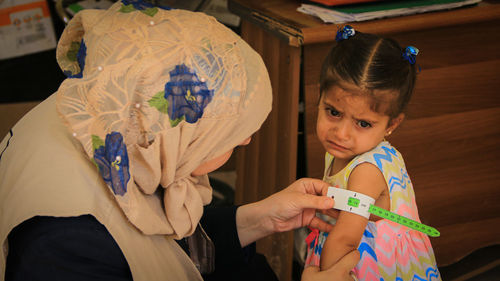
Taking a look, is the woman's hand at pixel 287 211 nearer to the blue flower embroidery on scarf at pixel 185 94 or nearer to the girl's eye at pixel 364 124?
the girl's eye at pixel 364 124

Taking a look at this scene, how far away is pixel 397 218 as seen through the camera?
113 cm

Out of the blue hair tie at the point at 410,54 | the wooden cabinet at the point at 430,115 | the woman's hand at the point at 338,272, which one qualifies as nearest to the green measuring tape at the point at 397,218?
the woman's hand at the point at 338,272

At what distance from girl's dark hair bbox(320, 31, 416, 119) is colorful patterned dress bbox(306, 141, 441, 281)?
0.47 ft

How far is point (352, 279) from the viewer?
108cm

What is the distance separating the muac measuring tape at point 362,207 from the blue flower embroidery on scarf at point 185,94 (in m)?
0.44

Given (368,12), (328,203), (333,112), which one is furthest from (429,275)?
(368,12)

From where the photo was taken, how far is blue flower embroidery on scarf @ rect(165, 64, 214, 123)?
930 mm

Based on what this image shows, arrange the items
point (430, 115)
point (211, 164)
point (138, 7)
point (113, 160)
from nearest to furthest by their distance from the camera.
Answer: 1. point (113, 160)
2. point (138, 7)
3. point (211, 164)
4. point (430, 115)

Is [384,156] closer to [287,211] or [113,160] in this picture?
[287,211]

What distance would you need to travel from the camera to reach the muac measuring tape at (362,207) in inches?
44.5

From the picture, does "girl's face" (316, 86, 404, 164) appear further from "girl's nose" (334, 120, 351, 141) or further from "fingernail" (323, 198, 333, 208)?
"fingernail" (323, 198, 333, 208)

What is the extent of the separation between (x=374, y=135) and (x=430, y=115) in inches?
21.4

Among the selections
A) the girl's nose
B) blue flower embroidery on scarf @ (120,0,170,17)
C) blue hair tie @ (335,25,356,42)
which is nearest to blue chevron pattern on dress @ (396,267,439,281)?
the girl's nose

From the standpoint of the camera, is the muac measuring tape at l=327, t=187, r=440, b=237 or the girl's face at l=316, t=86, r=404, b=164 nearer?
the muac measuring tape at l=327, t=187, r=440, b=237
